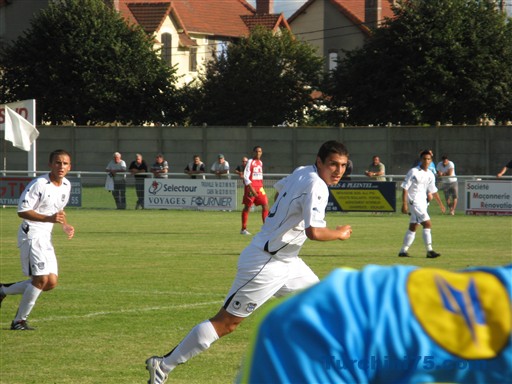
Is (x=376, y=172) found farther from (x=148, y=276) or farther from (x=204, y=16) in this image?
(x=204, y=16)

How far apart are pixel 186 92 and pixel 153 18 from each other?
14.3 m

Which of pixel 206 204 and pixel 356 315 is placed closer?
pixel 356 315

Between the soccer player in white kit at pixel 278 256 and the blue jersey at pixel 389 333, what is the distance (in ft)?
18.7

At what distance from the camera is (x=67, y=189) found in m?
11.8

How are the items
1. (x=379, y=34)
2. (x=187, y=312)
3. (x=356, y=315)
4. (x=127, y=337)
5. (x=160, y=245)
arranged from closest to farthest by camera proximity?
(x=356, y=315)
(x=127, y=337)
(x=187, y=312)
(x=160, y=245)
(x=379, y=34)

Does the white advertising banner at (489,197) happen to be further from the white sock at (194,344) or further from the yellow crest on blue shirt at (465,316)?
the yellow crest on blue shirt at (465,316)

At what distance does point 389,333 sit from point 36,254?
995 cm

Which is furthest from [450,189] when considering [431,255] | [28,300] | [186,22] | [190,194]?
[186,22]

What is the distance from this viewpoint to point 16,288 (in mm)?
11633

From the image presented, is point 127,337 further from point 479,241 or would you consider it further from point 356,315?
point 479,241

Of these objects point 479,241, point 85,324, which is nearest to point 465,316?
point 85,324

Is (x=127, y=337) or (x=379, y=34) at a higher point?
(x=379, y=34)

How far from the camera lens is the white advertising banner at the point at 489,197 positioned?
30.2 meters

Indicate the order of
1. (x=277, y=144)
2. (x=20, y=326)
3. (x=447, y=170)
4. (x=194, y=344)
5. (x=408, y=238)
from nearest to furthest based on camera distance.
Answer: (x=194, y=344) → (x=20, y=326) → (x=408, y=238) → (x=447, y=170) → (x=277, y=144)
